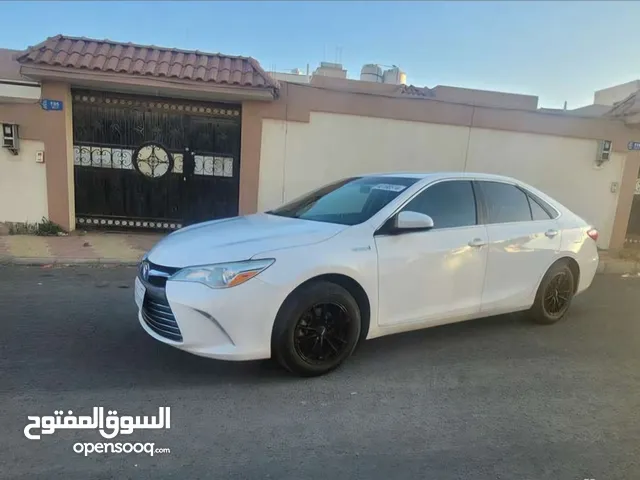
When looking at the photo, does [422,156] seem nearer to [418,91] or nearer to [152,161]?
[418,91]

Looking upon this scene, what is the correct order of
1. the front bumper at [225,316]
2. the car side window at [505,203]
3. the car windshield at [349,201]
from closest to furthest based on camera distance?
the front bumper at [225,316] < the car windshield at [349,201] < the car side window at [505,203]

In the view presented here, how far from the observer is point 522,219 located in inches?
181

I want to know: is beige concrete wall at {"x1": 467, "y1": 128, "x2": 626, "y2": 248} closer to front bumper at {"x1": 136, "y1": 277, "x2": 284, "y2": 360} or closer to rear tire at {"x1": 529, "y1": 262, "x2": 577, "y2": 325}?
rear tire at {"x1": 529, "y1": 262, "x2": 577, "y2": 325}

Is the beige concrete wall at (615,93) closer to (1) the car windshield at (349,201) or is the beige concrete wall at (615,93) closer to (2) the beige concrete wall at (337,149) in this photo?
(2) the beige concrete wall at (337,149)

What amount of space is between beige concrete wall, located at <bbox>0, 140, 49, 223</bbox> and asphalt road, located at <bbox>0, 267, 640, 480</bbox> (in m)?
4.36

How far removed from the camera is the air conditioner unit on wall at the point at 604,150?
9.65 meters

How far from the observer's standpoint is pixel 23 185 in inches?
328

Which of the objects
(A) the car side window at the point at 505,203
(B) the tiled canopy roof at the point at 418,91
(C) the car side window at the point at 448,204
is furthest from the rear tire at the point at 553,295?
(B) the tiled canopy roof at the point at 418,91

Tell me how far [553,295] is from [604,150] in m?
6.42

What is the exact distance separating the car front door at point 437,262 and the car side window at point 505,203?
0.20 meters

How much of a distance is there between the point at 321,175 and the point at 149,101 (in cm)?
358

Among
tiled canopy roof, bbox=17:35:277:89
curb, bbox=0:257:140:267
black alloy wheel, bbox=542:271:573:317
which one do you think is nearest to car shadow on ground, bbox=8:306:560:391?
black alloy wheel, bbox=542:271:573:317

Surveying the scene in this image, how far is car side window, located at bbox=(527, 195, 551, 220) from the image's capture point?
187 inches

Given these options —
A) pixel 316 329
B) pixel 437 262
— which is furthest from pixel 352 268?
pixel 437 262
